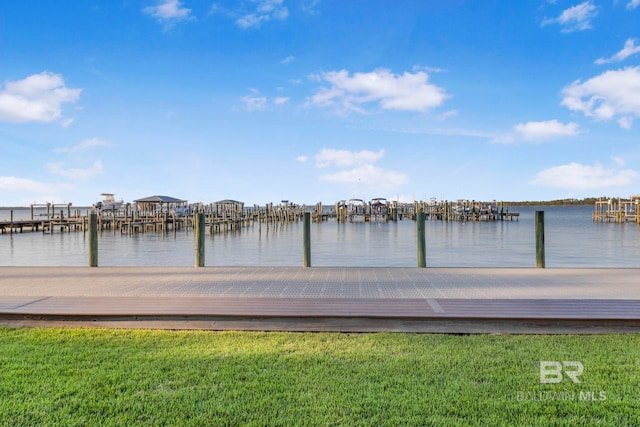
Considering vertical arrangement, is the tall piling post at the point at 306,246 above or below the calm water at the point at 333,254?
above

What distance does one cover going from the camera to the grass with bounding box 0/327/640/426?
7.20 feet

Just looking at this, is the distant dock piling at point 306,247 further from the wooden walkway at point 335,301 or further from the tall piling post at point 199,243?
the tall piling post at point 199,243

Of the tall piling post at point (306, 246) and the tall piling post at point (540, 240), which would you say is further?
the tall piling post at point (306, 246)

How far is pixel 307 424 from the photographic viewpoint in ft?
6.95

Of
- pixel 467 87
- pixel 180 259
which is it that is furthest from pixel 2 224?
pixel 467 87

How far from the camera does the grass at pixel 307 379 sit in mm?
2195

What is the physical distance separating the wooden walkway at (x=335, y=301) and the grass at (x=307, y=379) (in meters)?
0.14

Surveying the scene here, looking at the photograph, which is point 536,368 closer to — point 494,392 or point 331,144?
point 494,392

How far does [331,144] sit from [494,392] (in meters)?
35.1

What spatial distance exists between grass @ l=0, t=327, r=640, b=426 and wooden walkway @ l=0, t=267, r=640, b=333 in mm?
137

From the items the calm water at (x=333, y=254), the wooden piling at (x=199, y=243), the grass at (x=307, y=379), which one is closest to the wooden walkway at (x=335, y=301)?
the grass at (x=307, y=379)
